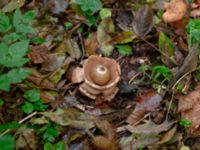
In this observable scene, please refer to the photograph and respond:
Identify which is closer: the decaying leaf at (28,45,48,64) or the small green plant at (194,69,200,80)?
the decaying leaf at (28,45,48,64)

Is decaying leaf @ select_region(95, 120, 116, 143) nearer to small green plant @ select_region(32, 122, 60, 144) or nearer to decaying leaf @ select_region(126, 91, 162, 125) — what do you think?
decaying leaf @ select_region(126, 91, 162, 125)

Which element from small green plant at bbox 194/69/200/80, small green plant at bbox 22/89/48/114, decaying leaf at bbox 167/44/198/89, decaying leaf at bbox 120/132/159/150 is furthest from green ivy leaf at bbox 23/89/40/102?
small green plant at bbox 194/69/200/80

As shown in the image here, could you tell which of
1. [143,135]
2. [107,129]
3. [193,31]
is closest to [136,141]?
[143,135]

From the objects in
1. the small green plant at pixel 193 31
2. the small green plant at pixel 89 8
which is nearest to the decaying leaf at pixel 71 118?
the small green plant at pixel 89 8

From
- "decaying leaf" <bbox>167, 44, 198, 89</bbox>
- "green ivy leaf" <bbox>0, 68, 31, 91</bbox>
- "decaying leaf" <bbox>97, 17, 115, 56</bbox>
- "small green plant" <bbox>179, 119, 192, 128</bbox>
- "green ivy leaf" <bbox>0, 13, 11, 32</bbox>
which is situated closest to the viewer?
"green ivy leaf" <bbox>0, 68, 31, 91</bbox>

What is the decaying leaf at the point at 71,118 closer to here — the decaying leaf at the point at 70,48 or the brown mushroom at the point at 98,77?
the brown mushroom at the point at 98,77

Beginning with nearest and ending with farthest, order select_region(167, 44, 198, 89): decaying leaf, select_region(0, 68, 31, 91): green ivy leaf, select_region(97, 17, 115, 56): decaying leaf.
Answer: select_region(0, 68, 31, 91): green ivy leaf < select_region(167, 44, 198, 89): decaying leaf < select_region(97, 17, 115, 56): decaying leaf

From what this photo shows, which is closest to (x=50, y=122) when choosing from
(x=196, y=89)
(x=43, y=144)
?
(x=43, y=144)
